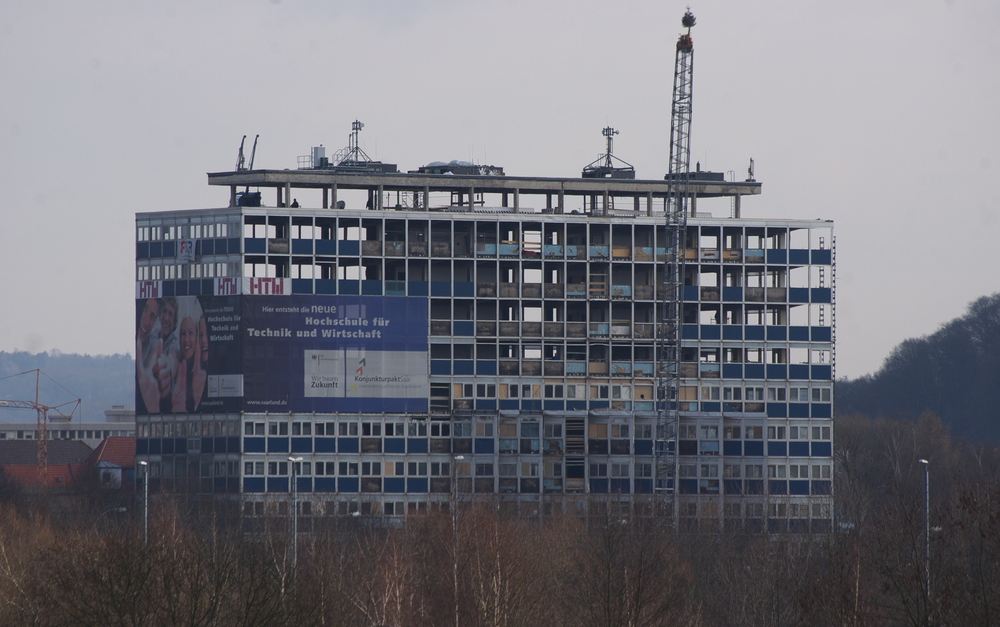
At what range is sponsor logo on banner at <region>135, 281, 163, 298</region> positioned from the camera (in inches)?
5448

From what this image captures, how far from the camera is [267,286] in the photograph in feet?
440

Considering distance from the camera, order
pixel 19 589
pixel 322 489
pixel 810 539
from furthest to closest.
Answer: pixel 322 489 < pixel 810 539 < pixel 19 589

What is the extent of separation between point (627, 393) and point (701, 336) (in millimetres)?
8918

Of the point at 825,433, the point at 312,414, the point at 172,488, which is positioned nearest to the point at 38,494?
the point at 172,488

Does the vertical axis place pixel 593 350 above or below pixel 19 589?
above

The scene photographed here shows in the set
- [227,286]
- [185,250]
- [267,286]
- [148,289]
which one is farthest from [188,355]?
[267,286]

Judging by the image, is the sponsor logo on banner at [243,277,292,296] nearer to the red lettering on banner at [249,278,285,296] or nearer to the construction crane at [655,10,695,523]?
the red lettering on banner at [249,278,285,296]

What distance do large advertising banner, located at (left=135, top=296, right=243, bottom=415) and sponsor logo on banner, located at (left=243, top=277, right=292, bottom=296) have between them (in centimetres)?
161

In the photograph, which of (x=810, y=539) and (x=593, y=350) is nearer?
(x=810, y=539)

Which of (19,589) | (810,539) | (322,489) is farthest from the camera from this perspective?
(322,489)

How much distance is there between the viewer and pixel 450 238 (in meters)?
139

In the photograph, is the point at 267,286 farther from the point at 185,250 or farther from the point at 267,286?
the point at 185,250

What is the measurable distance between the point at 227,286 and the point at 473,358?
77.8ft

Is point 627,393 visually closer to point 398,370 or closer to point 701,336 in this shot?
point 701,336
